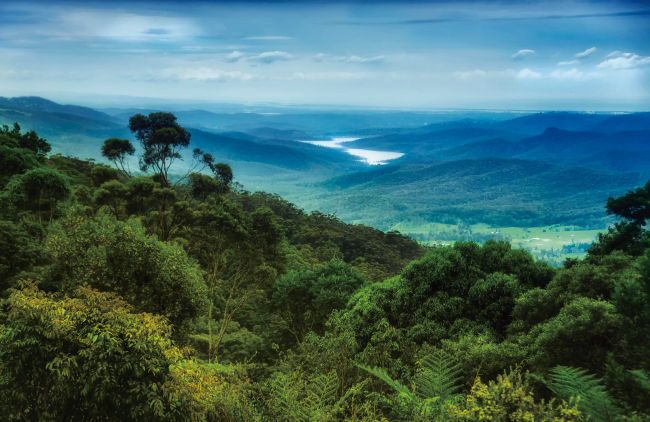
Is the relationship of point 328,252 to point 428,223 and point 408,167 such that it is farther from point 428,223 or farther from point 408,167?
point 408,167

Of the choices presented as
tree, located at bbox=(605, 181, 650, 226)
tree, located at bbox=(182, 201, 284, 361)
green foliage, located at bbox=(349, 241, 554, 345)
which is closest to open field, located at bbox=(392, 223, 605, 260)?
tree, located at bbox=(605, 181, 650, 226)

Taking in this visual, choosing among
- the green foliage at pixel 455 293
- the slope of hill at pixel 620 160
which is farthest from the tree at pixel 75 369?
the slope of hill at pixel 620 160

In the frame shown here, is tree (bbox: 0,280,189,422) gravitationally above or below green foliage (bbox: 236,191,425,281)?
above

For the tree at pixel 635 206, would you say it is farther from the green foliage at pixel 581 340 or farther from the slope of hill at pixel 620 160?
the slope of hill at pixel 620 160

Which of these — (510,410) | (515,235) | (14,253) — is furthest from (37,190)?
(515,235)

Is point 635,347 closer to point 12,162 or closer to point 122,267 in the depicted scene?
point 122,267

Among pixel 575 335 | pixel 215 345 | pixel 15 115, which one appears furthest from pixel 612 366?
pixel 15 115

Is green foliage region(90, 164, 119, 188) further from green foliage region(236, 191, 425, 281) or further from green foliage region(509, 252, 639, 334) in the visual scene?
green foliage region(509, 252, 639, 334)
